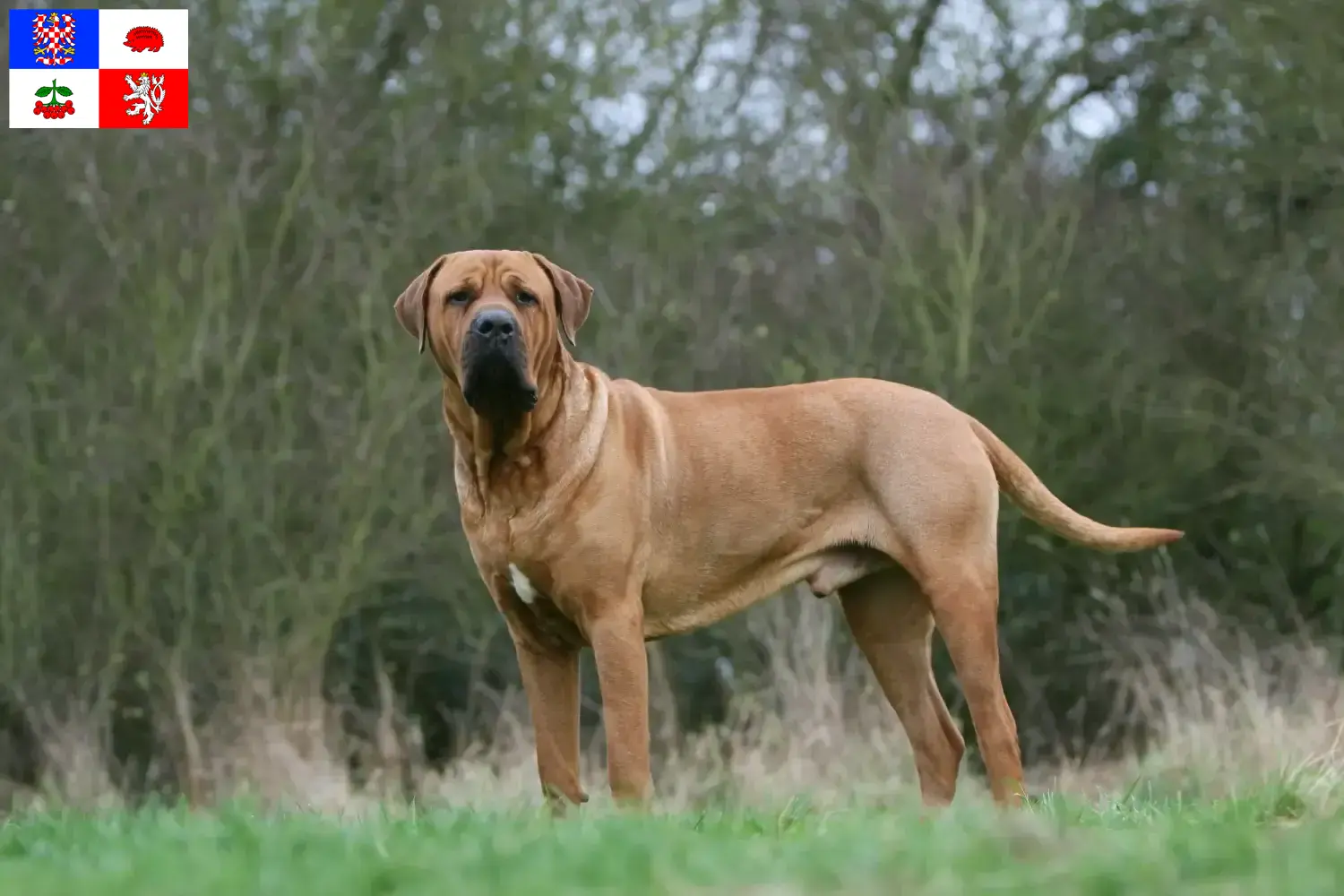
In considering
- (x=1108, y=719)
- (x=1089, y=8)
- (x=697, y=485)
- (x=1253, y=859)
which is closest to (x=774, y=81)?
(x=1089, y=8)

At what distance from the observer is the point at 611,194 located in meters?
10.2

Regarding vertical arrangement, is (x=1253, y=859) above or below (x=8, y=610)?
above

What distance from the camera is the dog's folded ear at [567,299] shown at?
16.1 feet

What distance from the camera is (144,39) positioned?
866 cm

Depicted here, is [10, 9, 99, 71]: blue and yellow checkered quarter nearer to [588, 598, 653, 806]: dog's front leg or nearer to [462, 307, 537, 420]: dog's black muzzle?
[462, 307, 537, 420]: dog's black muzzle

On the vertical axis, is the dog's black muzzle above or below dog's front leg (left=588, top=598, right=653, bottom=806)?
above

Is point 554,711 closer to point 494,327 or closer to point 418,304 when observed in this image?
point 494,327

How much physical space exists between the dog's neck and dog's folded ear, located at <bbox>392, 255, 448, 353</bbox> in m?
0.21

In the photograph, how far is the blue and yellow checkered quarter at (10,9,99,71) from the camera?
8.38 metres

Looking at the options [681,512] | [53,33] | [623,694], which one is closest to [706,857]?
[623,694]

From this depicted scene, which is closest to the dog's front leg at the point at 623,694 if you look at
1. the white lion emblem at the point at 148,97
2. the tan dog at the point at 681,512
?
the tan dog at the point at 681,512

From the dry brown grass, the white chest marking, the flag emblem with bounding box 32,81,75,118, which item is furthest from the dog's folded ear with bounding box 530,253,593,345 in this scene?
the flag emblem with bounding box 32,81,75,118

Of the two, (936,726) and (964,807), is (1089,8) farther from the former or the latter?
(964,807)

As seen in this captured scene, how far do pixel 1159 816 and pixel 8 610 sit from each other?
6.83m
